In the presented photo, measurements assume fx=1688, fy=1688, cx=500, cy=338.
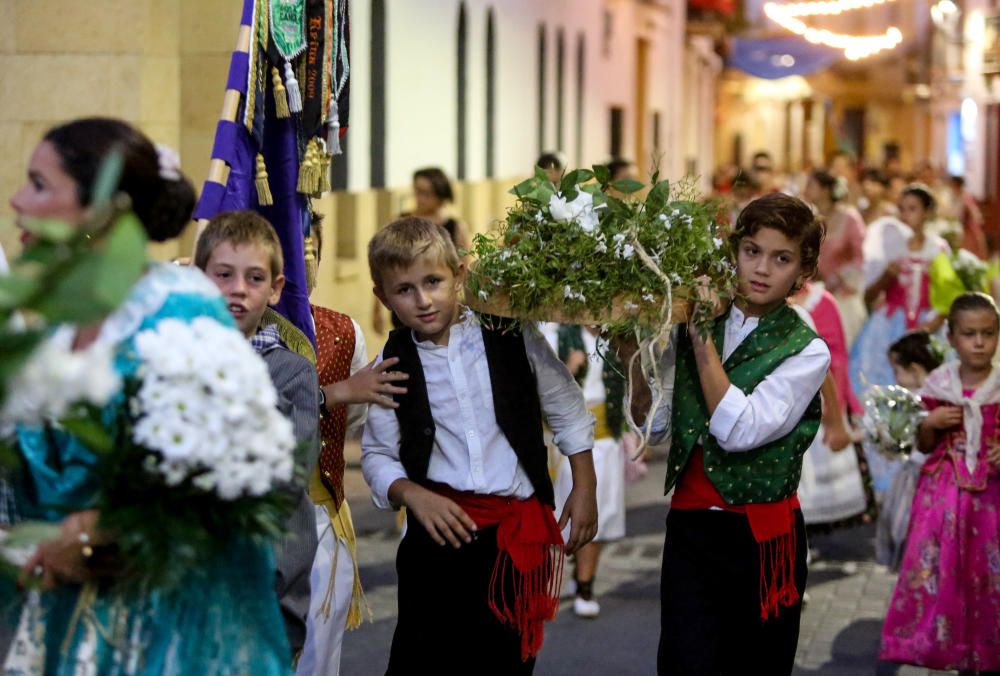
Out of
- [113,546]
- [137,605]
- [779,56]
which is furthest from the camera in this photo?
[779,56]

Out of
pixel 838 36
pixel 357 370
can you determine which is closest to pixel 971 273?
pixel 357 370

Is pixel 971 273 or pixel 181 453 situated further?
pixel 971 273

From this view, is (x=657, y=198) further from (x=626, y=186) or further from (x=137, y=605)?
(x=137, y=605)

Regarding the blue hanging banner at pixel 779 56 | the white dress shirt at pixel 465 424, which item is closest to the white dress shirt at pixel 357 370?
the white dress shirt at pixel 465 424

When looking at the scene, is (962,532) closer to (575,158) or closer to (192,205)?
(192,205)

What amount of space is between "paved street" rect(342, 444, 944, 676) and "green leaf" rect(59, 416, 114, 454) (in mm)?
4185

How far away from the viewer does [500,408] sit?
4902 millimetres

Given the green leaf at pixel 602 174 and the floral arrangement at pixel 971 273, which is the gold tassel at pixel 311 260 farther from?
the floral arrangement at pixel 971 273

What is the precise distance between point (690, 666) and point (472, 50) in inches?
631

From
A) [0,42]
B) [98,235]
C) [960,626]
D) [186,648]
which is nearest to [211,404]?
[98,235]

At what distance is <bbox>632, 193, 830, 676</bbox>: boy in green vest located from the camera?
197 inches

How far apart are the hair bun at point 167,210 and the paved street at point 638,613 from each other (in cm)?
393

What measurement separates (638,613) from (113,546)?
531cm

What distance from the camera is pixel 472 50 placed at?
20.3 metres
